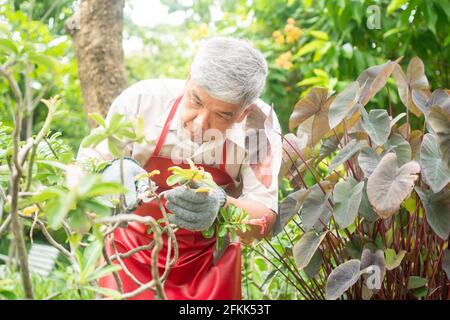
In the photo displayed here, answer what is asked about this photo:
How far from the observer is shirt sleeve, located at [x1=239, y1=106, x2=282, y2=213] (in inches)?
74.7

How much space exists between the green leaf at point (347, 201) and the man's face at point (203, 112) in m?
0.35

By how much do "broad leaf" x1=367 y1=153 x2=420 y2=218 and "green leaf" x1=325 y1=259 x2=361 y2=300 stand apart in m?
0.21

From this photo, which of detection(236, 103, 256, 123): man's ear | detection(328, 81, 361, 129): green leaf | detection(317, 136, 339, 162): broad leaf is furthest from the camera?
detection(317, 136, 339, 162): broad leaf

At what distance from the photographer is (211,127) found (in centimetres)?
182

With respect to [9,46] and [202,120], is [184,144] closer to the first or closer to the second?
[202,120]

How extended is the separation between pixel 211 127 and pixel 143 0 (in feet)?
12.9

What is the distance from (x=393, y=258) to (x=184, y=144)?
662mm

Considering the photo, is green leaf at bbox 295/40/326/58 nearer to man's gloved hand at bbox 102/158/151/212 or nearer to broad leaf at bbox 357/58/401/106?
broad leaf at bbox 357/58/401/106

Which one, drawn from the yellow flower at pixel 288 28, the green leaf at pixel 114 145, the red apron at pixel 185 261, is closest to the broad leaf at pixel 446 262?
the red apron at pixel 185 261

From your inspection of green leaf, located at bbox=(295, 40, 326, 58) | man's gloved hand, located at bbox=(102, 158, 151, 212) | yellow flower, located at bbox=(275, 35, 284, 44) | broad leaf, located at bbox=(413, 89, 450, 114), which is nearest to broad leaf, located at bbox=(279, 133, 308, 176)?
broad leaf, located at bbox=(413, 89, 450, 114)

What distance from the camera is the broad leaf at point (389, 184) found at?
1622 mm

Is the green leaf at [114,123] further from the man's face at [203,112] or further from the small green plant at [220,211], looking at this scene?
the man's face at [203,112]
